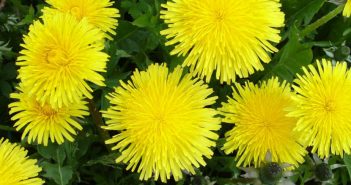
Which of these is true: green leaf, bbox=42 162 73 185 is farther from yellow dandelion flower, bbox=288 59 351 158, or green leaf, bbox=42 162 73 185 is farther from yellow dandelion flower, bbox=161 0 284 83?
yellow dandelion flower, bbox=288 59 351 158

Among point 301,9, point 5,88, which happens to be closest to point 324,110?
point 301,9

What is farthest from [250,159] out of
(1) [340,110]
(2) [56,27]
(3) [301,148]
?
(2) [56,27]

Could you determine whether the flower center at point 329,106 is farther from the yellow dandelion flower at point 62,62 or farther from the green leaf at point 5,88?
the green leaf at point 5,88

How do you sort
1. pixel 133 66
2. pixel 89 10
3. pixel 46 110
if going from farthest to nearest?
1. pixel 133 66
2. pixel 89 10
3. pixel 46 110

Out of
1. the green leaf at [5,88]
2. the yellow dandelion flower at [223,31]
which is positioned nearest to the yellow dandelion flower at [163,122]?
the yellow dandelion flower at [223,31]

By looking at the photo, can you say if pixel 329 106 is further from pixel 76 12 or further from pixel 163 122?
pixel 76 12

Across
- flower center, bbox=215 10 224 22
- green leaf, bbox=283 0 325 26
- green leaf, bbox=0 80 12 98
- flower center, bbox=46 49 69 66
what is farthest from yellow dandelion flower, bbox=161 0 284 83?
green leaf, bbox=0 80 12 98

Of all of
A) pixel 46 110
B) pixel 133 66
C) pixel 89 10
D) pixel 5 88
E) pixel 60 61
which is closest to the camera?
pixel 60 61
